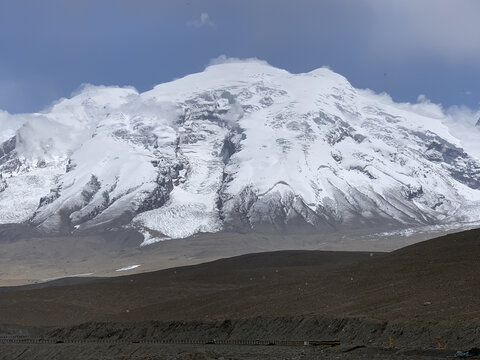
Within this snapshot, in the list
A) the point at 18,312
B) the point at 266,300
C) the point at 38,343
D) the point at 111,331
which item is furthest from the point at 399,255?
the point at 18,312

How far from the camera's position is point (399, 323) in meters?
58.3

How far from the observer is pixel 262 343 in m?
63.0

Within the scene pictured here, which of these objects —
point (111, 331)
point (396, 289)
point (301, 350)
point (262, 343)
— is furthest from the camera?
point (111, 331)

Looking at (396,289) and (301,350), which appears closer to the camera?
(301,350)

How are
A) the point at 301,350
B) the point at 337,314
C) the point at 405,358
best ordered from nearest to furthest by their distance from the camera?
1. the point at 405,358
2. the point at 301,350
3. the point at 337,314

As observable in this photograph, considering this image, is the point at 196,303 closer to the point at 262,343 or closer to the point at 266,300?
the point at 266,300

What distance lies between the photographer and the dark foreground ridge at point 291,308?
5772 centimetres

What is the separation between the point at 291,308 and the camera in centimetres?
7581

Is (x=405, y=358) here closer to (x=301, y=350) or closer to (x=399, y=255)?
(x=301, y=350)

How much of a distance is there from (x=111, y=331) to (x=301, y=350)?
32.8 m

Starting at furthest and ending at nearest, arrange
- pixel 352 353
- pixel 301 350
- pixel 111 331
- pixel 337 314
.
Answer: pixel 111 331, pixel 337 314, pixel 301 350, pixel 352 353

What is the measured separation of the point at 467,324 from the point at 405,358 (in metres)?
8.45

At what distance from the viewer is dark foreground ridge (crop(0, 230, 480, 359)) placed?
57.7 meters

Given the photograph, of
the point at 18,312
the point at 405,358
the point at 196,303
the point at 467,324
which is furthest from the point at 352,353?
the point at 18,312
